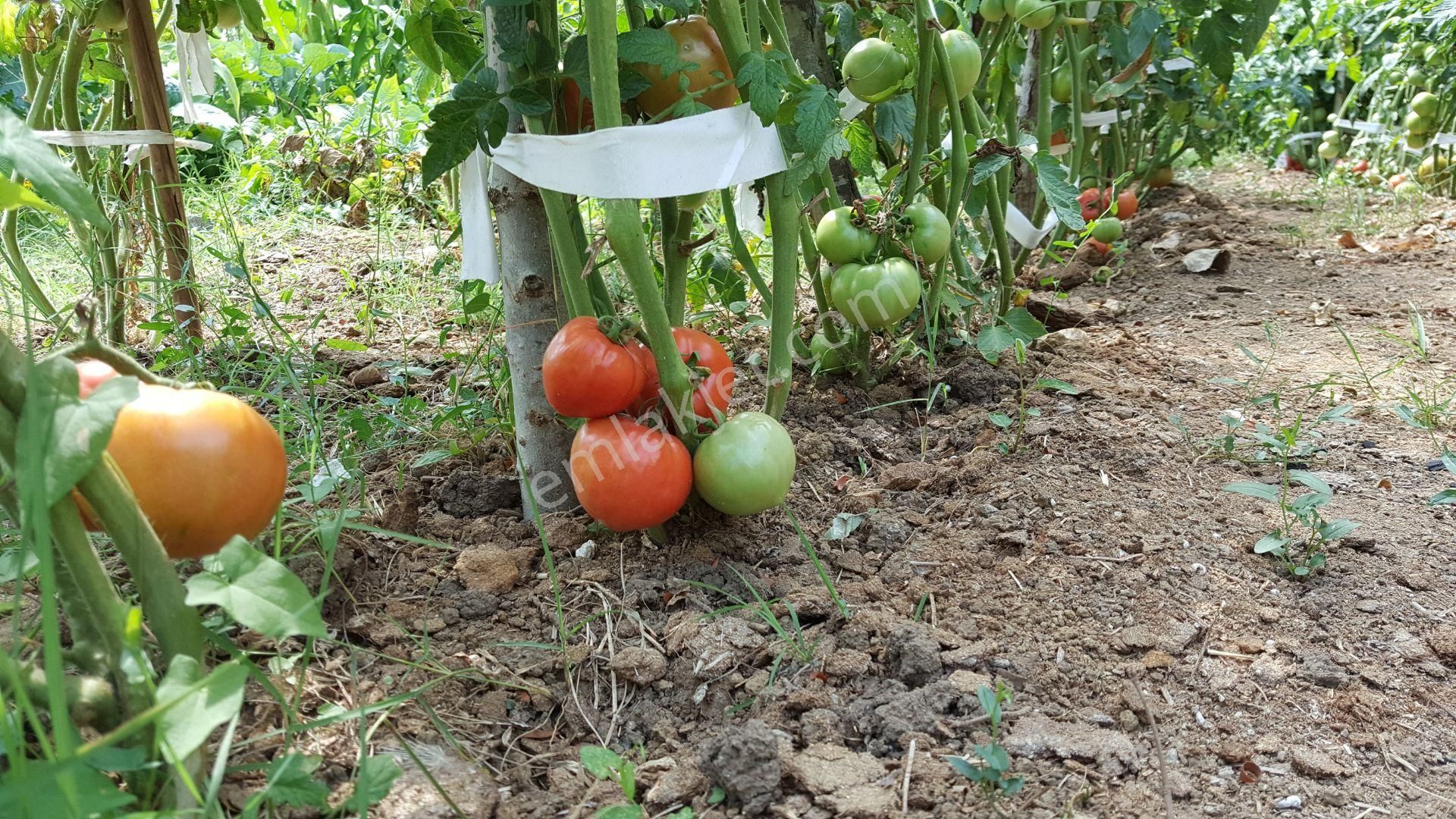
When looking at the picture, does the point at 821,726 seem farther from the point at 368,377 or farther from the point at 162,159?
the point at 162,159

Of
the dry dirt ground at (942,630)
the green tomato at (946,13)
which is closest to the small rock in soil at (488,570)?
the dry dirt ground at (942,630)

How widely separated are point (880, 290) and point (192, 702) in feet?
4.02

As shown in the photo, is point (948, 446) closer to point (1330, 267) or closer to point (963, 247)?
point (963, 247)

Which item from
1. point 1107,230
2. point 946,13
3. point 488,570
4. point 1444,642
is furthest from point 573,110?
point 1107,230

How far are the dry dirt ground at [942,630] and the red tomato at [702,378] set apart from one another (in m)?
0.18

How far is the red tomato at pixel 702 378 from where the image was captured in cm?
136

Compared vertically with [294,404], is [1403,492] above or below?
below

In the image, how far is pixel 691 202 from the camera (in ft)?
4.89

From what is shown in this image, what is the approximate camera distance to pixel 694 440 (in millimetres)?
1389

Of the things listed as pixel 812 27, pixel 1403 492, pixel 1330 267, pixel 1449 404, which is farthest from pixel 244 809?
pixel 1330 267

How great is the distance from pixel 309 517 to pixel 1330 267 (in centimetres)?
290

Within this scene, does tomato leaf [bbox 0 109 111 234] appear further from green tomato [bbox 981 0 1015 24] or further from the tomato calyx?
green tomato [bbox 981 0 1015 24]

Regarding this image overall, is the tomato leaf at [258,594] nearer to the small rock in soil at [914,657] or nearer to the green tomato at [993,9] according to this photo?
the small rock in soil at [914,657]

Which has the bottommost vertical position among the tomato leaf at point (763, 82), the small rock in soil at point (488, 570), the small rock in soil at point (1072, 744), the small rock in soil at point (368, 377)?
the small rock in soil at point (1072, 744)
